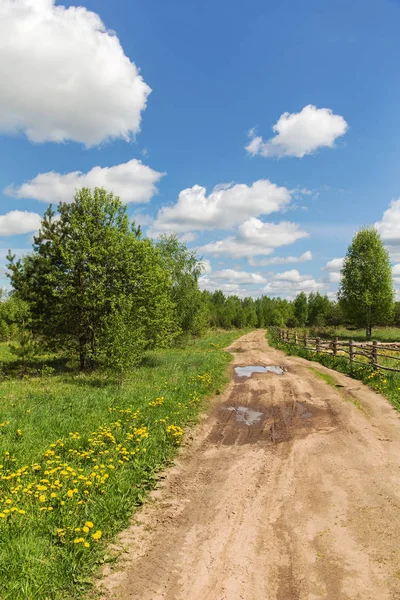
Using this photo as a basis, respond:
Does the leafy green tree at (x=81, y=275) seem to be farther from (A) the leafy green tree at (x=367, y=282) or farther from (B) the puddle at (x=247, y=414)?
(A) the leafy green tree at (x=367, y=282)

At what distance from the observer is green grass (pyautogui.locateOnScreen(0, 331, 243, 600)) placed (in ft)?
13.7

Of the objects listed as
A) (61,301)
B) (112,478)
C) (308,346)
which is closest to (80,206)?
(61,301)

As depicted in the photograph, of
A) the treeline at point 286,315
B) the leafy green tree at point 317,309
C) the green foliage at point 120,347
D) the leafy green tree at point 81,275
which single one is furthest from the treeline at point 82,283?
the leafy green tree at point 317,309

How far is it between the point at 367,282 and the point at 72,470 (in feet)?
143

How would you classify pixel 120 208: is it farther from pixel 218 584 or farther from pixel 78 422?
pixel 218 584

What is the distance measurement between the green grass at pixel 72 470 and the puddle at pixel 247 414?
1298 mm

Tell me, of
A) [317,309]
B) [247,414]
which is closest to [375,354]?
[247,414]

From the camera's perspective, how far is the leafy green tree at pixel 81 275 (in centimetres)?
1914

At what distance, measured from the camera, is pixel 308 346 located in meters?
29.5

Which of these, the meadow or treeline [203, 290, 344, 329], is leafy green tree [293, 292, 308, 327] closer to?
treeline [203, 290, 344, 329]

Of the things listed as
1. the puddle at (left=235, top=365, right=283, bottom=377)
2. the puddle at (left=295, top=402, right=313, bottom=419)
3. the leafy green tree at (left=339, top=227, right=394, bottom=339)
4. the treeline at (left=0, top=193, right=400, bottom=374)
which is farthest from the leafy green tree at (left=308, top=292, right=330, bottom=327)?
the puddle at (left=295, top=402, right=313, bottom=419)

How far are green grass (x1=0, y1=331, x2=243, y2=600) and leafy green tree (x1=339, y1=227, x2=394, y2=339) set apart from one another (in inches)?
1386

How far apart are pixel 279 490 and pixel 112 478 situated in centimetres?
307

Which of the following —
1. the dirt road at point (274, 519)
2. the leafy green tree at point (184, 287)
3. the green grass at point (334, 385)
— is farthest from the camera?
the leafy green tree at point (184, 287)
